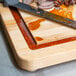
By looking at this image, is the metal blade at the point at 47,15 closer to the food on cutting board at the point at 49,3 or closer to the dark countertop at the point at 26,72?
the food on cutting board at the point at 49,3

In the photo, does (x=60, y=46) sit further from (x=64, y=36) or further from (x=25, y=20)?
(x=25, y=20)

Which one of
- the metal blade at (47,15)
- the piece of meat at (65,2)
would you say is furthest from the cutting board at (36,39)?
the piece of meat at (65,2)

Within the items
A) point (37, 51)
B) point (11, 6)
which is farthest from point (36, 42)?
point (11, 6)

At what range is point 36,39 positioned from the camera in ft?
2.20

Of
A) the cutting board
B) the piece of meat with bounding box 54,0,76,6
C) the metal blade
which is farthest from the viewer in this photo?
the piece of meat with bounding box 54,0,76,6

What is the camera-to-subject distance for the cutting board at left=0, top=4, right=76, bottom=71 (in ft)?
1.99

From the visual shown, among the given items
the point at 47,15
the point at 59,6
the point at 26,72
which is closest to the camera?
the point at 26,72

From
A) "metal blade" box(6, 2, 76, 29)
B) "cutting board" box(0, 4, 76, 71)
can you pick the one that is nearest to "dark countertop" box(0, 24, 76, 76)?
"cutting board" box(0, 4, 76, 71)

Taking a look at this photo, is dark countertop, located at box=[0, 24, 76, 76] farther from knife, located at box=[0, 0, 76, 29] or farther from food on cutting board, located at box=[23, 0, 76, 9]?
food on cutting board, located at box=[23, 0, 76, 9]

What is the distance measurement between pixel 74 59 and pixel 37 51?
14 cm

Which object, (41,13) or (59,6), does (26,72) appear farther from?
(59,6)

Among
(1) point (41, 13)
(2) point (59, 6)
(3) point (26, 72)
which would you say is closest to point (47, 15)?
(1) point (41, 13)

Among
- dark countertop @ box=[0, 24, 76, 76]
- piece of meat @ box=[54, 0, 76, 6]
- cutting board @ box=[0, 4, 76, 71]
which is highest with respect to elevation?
piece of meat @ box=[54, 0, 76, 6]

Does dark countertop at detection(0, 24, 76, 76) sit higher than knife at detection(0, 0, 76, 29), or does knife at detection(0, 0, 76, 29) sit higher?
knife at detection(0, 0, 76, 29)
